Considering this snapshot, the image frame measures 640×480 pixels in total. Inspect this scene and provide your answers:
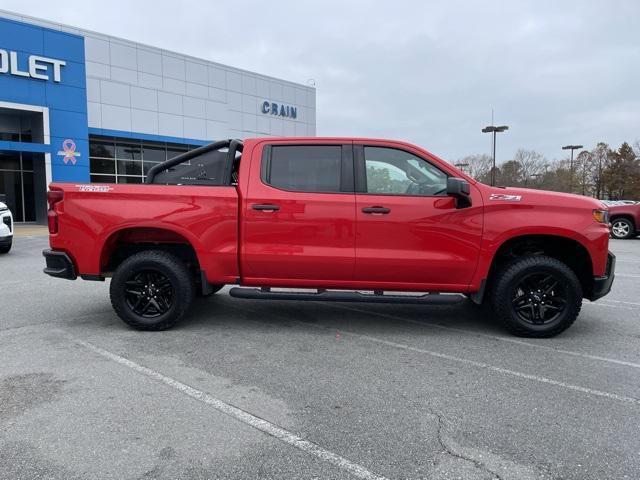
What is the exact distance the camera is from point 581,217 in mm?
4645

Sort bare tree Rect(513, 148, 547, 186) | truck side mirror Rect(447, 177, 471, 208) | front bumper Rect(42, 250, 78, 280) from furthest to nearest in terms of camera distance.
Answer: bare tree Rect(513, 148, 547, 186), front bumper Rect(42, 250, 78, 280), truck side mirror Rect(447, 177, 471, 208)

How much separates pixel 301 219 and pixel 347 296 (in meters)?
0.91

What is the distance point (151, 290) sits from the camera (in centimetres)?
505

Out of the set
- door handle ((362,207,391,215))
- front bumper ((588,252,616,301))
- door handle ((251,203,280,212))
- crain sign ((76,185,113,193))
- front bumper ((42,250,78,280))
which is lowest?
front bumper ((588,252,616,301))

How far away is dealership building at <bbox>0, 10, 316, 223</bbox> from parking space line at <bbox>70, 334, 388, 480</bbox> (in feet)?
73.1

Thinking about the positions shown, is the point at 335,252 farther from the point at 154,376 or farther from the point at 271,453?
the point at 271,453

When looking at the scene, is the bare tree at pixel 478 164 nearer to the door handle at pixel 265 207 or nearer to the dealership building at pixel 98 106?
the dealership building at pixel 98 106

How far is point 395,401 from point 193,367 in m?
1.70

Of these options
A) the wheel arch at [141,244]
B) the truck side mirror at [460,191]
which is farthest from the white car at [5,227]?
the truck side mirror at [460,191]

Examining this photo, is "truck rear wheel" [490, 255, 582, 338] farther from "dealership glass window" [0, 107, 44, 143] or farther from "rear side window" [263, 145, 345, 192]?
"dealership glass window" [0, 107, 44, 143]

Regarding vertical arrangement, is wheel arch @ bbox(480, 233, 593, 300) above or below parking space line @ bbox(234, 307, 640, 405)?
above

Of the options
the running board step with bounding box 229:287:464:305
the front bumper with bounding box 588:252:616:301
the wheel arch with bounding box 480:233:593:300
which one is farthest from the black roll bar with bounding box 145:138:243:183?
the front bumper with bounding box 588:252:616:301

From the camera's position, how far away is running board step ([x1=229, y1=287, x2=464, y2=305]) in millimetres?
4758

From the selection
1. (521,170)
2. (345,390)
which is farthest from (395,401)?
(521,170)
